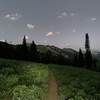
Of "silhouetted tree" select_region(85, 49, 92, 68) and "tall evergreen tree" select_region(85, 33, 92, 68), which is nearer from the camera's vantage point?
"tall evergreen tree" select_region(85, 33, 92, 68)

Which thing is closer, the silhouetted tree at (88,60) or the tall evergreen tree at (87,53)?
the tall evergreen tree at (87,53)

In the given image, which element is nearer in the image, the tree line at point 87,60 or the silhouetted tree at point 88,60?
the tree line at point 87,60

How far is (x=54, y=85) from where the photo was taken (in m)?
21.5

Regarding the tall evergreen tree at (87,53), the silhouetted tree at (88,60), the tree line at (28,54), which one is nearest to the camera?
the tree line at (28,54)

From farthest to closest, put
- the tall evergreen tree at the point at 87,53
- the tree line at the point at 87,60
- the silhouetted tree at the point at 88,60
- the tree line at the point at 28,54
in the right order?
1. the silhouetted tree at the point at 88,60
2. the tree line at the point at 87,60
3. the tall evergreen tree at the point at 87,53
4. the tree line at the point at 28,54

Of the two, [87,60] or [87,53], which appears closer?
[87,53]

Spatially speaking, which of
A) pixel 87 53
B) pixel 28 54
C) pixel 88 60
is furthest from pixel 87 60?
pixel 28 54

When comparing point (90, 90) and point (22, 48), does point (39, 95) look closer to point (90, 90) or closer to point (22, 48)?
point (90, 90)

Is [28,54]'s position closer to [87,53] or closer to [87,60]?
[87,53]

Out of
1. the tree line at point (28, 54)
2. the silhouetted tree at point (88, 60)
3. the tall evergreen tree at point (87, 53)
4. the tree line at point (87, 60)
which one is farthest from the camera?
the silhouetted tree at point (88, 60)

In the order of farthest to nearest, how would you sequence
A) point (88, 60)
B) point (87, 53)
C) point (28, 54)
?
point (88, 60) → point (87, 53) → point (28, 54)

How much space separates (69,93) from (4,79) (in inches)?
227

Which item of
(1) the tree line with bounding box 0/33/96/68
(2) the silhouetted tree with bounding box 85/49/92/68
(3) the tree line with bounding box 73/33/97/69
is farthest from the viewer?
(2) the silhouetted tree with bounding box 85/49/92/68

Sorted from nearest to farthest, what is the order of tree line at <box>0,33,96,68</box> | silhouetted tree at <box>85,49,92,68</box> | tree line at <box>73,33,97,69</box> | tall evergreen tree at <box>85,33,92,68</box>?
tree line at <box>0,33,96,68</box> < tall evergreen tree at <box>85,33,92,68</box> < tree line at <box>73,33,97,69</box> < silhouetted tree at <box>85,49,92,68</box>
